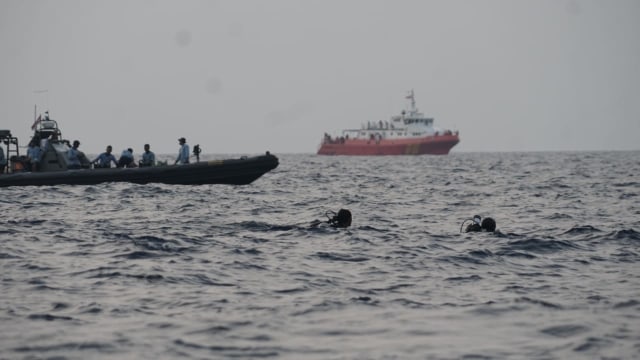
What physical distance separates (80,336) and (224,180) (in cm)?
1962

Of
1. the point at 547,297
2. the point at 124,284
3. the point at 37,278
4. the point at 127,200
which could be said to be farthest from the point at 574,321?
the point at 127,200

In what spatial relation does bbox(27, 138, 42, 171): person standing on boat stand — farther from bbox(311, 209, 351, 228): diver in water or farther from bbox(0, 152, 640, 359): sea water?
bbox(311, 209, 351, 228): diver in water

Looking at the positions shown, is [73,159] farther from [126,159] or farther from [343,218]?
[343,218]

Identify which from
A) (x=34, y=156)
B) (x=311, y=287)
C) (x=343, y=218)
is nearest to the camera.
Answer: (x=311, y=287)

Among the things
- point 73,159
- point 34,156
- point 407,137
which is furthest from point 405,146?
point 34,156

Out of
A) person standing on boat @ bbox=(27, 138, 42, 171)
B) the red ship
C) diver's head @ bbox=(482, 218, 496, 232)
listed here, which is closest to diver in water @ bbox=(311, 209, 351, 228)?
diver's head @ bbox=(482, 218, 496, 232)

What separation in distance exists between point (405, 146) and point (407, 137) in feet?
5.34

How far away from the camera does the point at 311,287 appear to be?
9.40 m

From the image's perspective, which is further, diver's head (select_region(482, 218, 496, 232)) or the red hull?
the red hull

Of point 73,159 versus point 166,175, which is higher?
point 73,159

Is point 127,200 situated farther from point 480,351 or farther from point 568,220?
point 480,351

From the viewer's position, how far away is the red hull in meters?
109

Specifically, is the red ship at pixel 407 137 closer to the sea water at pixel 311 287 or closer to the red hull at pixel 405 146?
the red hull at pixel 405 146

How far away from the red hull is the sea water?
8973 centimetres
